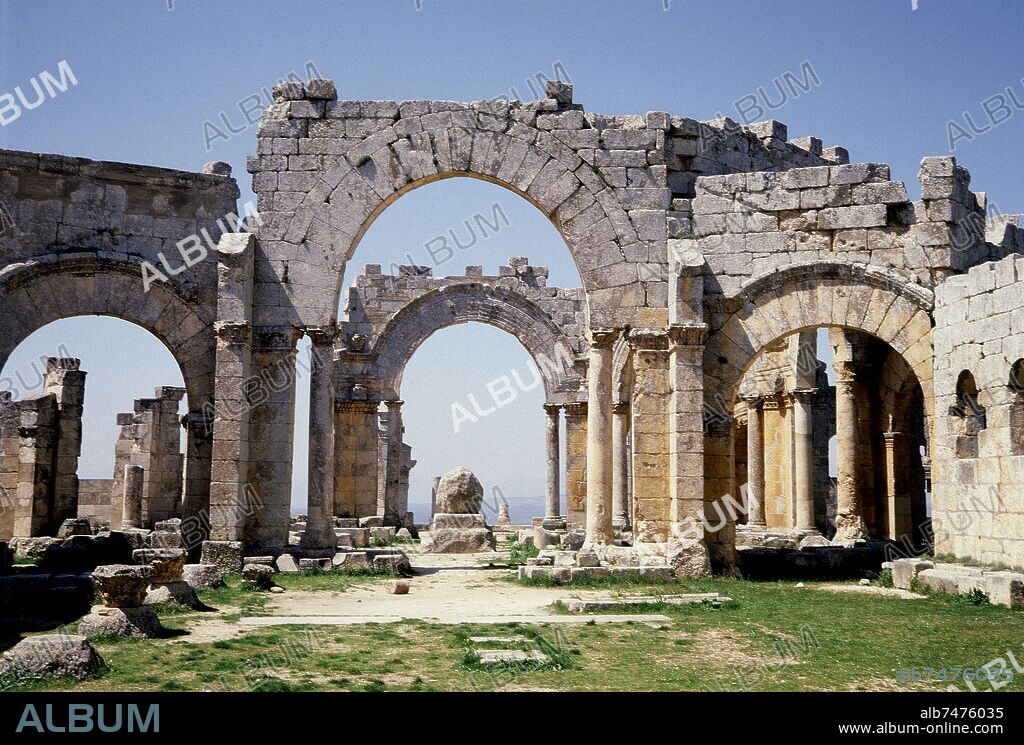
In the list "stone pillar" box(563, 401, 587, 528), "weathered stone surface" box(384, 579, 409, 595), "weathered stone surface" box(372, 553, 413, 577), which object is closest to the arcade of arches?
"weathered stone surface" box(372, 553, 413, 577)

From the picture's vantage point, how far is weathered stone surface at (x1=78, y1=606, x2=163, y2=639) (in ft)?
28.6

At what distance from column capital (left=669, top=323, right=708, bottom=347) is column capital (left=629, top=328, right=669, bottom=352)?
12.9 inches

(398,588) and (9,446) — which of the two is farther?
(9,446)

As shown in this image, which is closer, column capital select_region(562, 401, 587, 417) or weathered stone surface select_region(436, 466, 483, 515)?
weathered stone surface select_region(436, 466, 483, 515)

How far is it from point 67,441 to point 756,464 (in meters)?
14.0

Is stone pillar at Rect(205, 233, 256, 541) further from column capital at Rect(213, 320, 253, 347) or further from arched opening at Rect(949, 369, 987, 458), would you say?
arched opening at Rect(949, 369, 987, 458)

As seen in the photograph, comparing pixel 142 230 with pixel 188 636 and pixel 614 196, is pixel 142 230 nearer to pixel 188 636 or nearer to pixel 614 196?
pixel 614 196

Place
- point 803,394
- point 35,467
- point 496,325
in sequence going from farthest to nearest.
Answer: point 496,325, point 35,467, point 803,394

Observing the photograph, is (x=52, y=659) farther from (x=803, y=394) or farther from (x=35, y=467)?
(x=803, y=394)

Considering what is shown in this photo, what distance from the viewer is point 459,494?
22.6m

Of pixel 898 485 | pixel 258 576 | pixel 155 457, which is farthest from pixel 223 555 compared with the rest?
pixel 155 457
